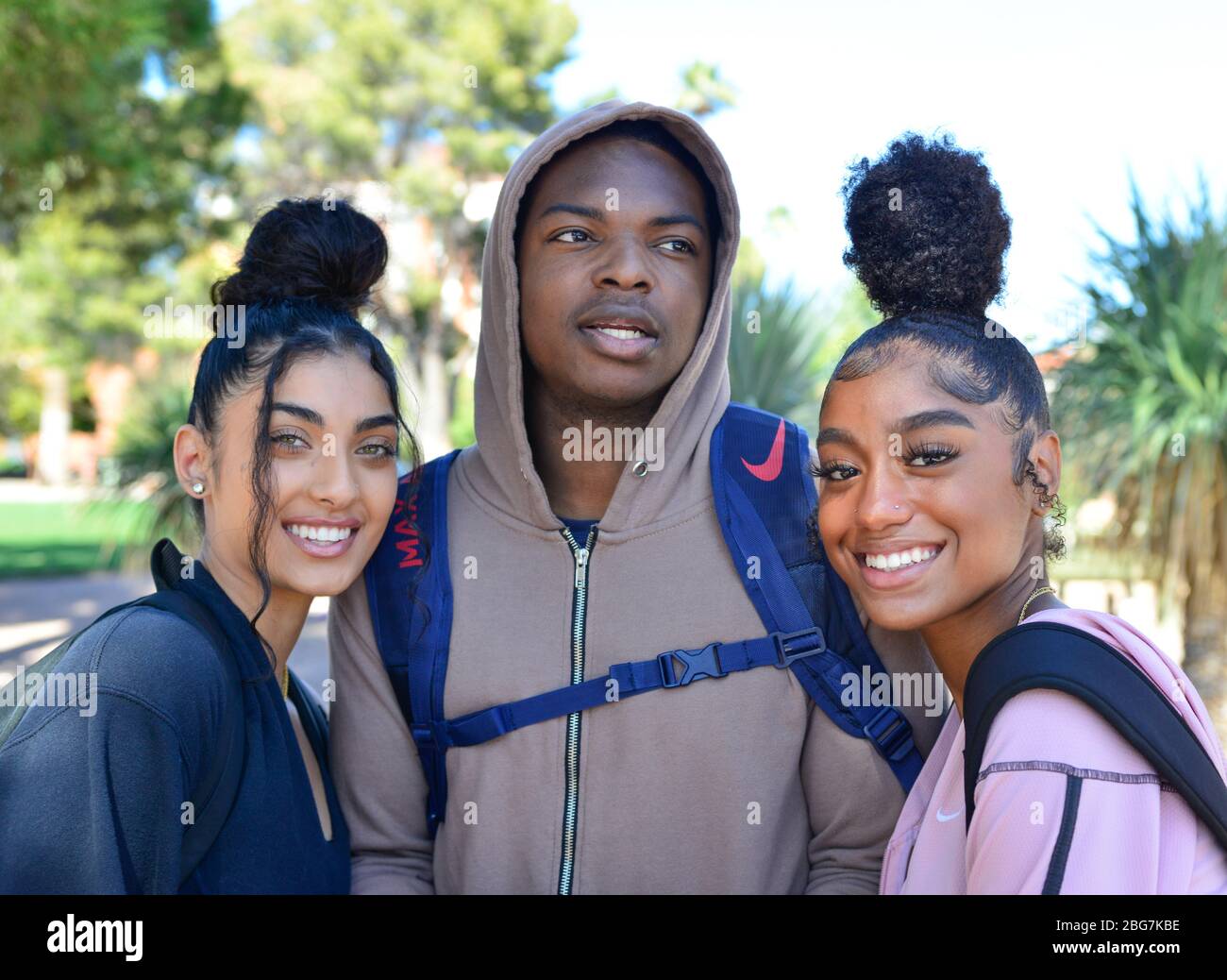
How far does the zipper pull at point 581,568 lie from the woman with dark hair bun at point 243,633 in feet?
1.45

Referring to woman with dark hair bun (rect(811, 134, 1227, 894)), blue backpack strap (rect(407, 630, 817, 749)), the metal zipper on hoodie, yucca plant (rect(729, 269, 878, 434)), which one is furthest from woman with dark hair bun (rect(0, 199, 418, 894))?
yucca plant (rect(729, 269, 878, 434))

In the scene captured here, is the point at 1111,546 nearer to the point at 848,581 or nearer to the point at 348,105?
the point at 848,581

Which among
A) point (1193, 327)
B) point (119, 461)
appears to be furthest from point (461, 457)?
point (119, 461)

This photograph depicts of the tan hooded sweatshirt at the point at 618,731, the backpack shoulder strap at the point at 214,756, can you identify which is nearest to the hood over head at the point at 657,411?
the tan hooded sweatshirt at the point at 618,731

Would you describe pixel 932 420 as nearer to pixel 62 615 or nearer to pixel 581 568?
pixel 581 568

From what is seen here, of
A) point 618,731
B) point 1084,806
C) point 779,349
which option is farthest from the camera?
point 779,349

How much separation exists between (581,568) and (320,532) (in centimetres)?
→ 58

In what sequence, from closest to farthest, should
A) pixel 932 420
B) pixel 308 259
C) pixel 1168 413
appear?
1. pixel 932 420
2. pixel 308 259
3. pixel 1168 413

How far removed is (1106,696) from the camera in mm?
1556

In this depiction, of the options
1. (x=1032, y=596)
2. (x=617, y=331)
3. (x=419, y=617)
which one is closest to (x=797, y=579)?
(x=1032, y=596)

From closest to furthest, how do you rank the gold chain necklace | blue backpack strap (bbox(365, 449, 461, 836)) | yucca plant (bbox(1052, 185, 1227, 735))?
the gold chain necklace → blue backpack strap (bbox(365, 449, 461, 836)) → yucca plant (bbox(1052, 185, 1227, 735))

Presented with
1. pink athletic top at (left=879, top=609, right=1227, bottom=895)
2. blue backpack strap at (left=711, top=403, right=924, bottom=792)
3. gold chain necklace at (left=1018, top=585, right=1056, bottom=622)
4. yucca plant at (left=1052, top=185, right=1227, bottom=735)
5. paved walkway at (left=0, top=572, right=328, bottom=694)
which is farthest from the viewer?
paved walkway at (left=0, top=572, right=328, bottom=694)

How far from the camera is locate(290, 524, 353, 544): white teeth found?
2.35m

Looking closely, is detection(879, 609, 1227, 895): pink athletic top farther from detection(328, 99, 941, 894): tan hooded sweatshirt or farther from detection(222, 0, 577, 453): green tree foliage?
detection(222, 0, 577, 453): green tree foliage
